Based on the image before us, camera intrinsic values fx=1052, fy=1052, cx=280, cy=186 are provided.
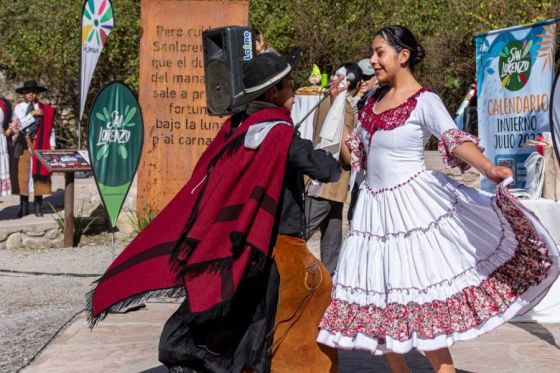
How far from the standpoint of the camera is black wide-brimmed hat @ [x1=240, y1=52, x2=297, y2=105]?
4.45m

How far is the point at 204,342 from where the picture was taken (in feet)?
14.7

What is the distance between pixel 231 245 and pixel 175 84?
7.42m

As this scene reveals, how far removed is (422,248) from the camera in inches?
181

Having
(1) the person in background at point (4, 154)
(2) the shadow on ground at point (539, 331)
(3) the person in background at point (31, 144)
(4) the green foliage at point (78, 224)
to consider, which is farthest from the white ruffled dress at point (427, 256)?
(1) the person in background at point (4, 154)

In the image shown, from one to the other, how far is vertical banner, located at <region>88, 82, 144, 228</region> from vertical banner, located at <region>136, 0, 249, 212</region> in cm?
290

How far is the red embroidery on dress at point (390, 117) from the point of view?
4.76m

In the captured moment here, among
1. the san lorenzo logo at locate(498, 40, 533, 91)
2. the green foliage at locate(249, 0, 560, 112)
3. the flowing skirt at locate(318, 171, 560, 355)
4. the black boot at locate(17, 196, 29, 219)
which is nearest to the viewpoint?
the flowing skirt at locate(318, 171, 560, 355)

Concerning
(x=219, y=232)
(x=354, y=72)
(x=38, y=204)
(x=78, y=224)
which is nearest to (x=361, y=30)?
(x=38, y=204)

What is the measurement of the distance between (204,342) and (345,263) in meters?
0.76

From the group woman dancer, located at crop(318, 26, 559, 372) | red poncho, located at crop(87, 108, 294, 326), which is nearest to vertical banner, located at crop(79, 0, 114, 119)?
woman dancer, located at crop(318, 26, 559, 372)

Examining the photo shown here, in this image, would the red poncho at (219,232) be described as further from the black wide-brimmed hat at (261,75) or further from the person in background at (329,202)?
the person in background at (329,202)

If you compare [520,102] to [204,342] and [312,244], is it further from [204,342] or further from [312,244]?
[204,342]

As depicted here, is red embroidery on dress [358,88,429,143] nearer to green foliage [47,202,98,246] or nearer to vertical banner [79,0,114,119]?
vertical banner [79,0,114,119]

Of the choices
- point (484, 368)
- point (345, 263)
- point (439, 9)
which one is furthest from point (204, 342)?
point (439, 9)
